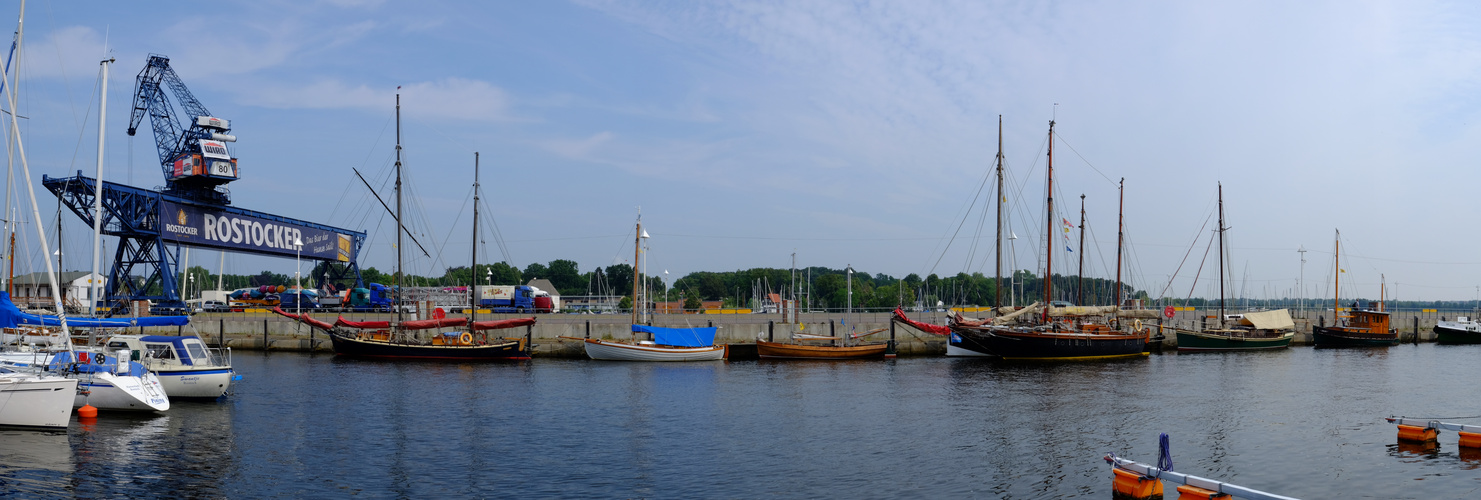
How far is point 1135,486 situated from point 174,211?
72.6 metres

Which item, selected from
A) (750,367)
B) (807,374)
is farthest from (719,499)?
(750,367)

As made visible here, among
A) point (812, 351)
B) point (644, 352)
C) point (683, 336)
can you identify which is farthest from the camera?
point (812, 351)

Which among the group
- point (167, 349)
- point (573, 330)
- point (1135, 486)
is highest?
point (167, 349)

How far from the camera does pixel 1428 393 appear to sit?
138 ft

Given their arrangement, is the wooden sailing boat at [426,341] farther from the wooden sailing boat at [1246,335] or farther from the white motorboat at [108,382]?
the wooden sailing boat at [1246,335]

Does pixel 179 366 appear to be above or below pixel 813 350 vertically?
above

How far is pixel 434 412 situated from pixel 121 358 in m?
10.6

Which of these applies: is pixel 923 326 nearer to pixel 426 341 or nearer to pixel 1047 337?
pixel 1047 337

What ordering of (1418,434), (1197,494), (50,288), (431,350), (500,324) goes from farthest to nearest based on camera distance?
(50,288) < (500,324) < (431,350) < (1418,434) < (1197,494)

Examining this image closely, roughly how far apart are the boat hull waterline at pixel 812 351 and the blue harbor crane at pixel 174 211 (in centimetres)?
4319

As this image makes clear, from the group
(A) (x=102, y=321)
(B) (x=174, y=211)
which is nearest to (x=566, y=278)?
(B) (x=174, y=211)

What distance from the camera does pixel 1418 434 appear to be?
2705 centimetres

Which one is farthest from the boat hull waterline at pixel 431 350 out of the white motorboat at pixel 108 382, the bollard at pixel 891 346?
the white motorboat at pixel 108 382

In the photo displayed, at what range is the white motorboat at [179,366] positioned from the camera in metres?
34.2
